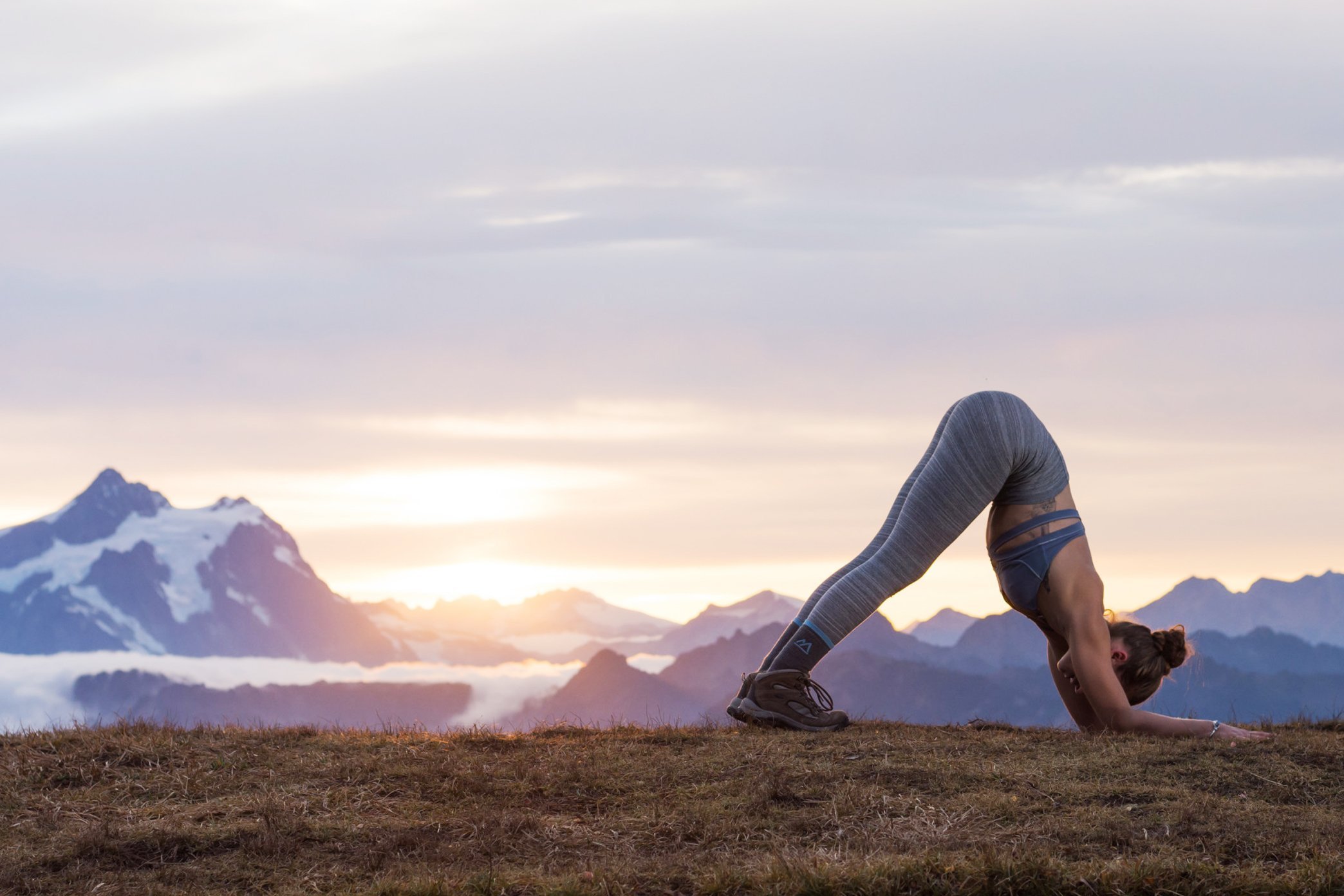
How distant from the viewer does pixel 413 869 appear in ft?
16.4

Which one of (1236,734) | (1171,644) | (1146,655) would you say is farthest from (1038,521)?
(1236,734)

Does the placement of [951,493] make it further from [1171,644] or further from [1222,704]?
[1222,704]

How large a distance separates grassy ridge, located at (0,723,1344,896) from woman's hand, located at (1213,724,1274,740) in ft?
0.60

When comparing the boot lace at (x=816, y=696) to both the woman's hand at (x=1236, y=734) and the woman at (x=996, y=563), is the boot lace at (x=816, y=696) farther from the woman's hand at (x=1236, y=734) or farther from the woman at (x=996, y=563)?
the woman's hand at (x=1236, y=734)

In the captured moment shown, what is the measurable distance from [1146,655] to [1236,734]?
0.92m

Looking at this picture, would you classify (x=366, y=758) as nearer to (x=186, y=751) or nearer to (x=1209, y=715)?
(x=186, y=751)

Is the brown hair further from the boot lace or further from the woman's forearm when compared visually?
the boot lace

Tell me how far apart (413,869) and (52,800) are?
8.35ft

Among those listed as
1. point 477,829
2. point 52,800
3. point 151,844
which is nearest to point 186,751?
point 52,800

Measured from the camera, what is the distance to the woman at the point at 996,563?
7.98m

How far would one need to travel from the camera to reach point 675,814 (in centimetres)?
580

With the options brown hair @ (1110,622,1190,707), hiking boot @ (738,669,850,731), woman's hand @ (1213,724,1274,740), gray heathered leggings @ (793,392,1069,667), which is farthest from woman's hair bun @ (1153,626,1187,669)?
hiking boot @ (738,669,850,731)

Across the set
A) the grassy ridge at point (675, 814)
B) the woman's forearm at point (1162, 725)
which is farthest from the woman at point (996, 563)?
the grassy ridge at point (675, 814)

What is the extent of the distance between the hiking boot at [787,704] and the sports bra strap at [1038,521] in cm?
162
